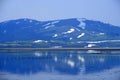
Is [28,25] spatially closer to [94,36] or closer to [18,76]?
[94,36]

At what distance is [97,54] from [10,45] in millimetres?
4003

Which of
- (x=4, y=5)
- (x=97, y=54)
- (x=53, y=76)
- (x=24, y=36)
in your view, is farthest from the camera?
(x=97, y=54)

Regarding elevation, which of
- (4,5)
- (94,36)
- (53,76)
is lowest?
(53,76)

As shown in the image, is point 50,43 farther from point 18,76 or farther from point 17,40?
point 18,76

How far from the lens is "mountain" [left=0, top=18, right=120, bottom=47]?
9336mm

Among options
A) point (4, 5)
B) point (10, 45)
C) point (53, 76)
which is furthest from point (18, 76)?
point (10, 45)

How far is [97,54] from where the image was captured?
42.9 feet

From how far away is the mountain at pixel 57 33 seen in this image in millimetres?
9336

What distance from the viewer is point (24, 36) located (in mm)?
9523

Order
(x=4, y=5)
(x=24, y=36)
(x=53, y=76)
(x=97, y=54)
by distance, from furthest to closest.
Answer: (x=97, y=54) → (x=24, y=36) → (x=4, y=5) → (x=53, y=76)

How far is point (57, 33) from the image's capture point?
9.83m

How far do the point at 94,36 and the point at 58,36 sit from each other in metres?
0.91

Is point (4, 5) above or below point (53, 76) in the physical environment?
above

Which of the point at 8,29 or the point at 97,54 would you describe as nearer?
the point at 8,29
